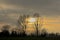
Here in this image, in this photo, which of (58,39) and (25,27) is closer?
(58,39)

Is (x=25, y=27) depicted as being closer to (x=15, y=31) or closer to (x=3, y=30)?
(x=15, y=31)

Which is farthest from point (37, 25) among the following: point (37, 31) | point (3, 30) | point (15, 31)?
point (3, 30)

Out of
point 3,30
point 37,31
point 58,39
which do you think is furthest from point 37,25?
point 58,39

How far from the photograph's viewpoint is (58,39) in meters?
33.0

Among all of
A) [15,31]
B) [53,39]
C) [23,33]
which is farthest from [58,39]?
[15,31]

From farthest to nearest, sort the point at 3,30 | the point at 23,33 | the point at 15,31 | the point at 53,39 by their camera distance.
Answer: the point at 3,30
the point at 15,31
the point at 23,33
the point at 53,39

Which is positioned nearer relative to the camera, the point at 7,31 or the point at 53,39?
the point at 53,39

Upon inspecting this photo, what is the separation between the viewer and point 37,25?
5197cm

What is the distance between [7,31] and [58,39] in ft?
78.4

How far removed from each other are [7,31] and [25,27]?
6.82 meters

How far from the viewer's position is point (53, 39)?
32.0m

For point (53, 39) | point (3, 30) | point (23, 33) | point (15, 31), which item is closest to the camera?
point (53, 39)

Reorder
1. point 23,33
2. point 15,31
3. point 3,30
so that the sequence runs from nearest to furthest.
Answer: point 23,33, point 15,31, point 3,30

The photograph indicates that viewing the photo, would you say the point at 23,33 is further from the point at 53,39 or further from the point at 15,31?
the point at 53,39
